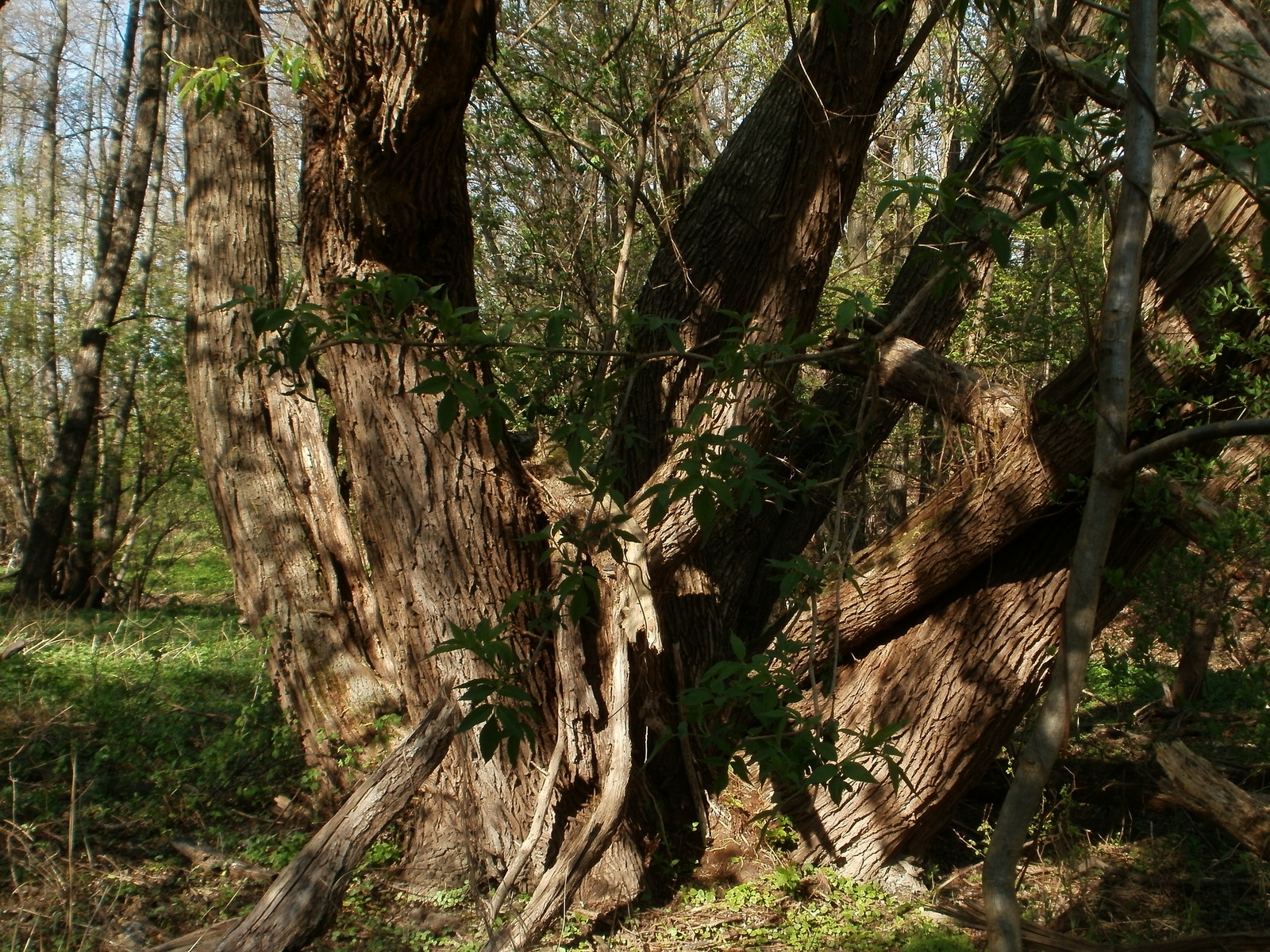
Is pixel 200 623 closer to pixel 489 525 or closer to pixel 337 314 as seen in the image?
pixel 489 525

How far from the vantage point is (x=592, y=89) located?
5590mm

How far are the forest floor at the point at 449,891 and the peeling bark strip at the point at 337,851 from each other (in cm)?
70

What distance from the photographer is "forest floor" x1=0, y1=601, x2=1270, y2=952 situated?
3.93m

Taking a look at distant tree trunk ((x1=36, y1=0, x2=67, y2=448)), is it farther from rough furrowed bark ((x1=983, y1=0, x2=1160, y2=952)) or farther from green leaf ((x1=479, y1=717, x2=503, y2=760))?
rough furrowed bark ((x1=983, y1=0, x2=1160, y2=952))

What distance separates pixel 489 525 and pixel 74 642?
4988 millimetres

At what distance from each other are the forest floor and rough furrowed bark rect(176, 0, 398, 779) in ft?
1.16

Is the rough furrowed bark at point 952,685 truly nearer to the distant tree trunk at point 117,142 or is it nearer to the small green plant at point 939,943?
the small green plant at point 939,943

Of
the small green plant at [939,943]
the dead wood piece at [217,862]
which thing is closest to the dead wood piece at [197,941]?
the dead wood piece at [217,862]

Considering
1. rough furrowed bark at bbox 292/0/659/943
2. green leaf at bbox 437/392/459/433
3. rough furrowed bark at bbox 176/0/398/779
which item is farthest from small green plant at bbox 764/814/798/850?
green leaf at bbox 437/392/459/433

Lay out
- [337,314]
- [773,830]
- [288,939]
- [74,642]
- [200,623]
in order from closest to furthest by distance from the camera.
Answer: [337,314] < [288,939] < [773,830] < [74,642] < [200,623]

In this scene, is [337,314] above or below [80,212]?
below

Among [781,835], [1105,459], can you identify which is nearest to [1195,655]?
[781,835]

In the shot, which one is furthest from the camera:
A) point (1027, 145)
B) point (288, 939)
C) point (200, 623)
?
point (200, 623)

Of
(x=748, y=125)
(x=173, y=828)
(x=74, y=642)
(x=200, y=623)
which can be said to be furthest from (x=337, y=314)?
(x=200, y=623)
